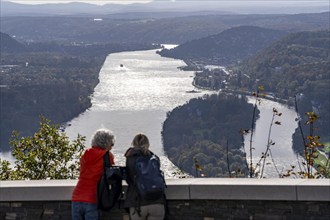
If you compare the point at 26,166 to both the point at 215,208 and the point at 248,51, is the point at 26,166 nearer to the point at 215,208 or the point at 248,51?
the point at 215,208

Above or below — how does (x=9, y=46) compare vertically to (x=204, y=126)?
below

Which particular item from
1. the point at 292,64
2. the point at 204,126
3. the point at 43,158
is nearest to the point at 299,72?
the point at 292,64

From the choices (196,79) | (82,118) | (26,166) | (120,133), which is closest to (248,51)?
Result: (196,79)

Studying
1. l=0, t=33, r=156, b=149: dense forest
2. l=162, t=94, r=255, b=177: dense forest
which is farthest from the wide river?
l=0, t=33, r=156, b=149: dense forest

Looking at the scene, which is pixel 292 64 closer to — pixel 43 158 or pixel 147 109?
pixel 147 109

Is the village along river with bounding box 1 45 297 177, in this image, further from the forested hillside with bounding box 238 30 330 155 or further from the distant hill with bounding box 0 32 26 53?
the distant hill with bounding box 0 32 26 53
